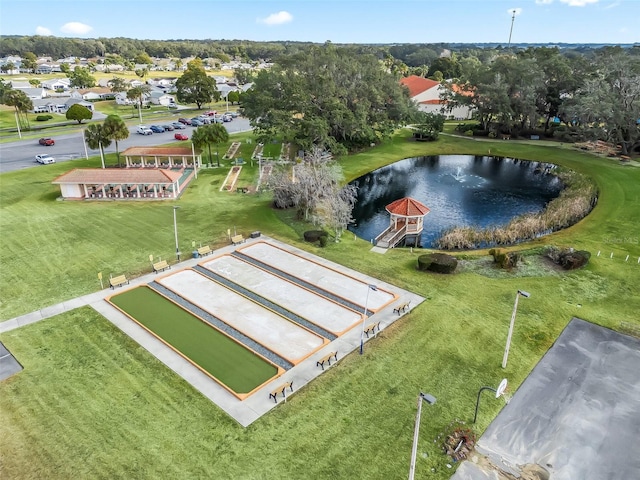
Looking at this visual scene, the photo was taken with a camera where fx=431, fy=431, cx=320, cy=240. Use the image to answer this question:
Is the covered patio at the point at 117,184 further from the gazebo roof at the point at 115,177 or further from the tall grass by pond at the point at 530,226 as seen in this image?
the tall grass by pond at the point at 530,226

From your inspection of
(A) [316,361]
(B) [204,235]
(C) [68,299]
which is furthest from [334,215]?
(C) [68,299]

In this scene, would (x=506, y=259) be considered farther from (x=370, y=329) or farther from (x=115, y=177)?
(x=115, y=177)

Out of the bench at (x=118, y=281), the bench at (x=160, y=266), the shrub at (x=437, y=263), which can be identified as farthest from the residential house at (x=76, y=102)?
the shrub at (x=437, y=263)

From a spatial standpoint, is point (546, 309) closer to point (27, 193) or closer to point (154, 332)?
point (154, 332)

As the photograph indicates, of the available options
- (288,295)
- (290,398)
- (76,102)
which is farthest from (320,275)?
(76,102)

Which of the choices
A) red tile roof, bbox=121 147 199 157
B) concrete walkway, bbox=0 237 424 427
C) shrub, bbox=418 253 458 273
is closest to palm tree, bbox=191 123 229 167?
red tile roof, bbox=121 147 199 157

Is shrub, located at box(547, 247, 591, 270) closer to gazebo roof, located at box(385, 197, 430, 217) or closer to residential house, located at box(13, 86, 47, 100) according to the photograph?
gazebo roof, located at box(385, 197, 430, 217)
